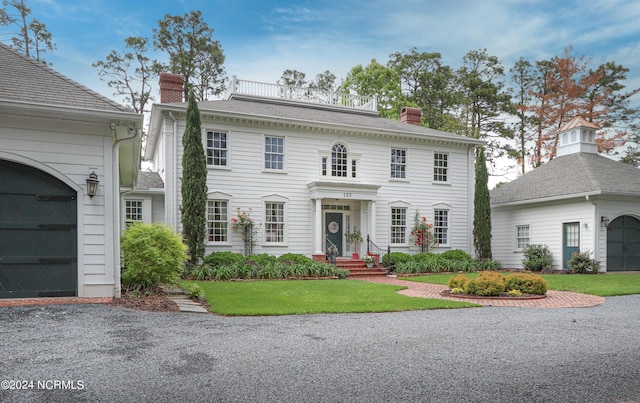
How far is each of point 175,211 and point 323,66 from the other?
76.1ft

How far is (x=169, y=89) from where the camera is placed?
18.8 metres

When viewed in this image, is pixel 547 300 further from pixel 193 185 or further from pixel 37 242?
pixel 193 185

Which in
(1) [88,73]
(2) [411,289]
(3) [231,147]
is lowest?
(2) [411,289]

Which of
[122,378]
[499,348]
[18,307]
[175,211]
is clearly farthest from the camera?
[175,211]

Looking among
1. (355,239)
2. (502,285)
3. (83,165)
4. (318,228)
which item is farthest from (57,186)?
(355,239)

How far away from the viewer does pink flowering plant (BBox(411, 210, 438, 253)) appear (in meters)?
19.8

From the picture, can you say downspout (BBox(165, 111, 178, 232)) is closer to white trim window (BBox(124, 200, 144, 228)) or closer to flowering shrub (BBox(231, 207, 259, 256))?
white trim window (BBox(124, 200, 144, 228))

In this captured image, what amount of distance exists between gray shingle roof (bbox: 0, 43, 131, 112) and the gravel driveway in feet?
11.5

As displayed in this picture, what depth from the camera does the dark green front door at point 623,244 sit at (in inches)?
714

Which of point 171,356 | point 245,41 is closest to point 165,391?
point 171,356

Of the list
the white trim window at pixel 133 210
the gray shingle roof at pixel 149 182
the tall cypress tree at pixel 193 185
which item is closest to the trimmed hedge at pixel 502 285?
the tall cypress tree at pixel 193 185

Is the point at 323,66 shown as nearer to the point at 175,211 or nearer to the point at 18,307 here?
the point at 175,211

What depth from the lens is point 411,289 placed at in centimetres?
1223

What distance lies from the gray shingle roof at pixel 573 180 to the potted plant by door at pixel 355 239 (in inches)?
310
